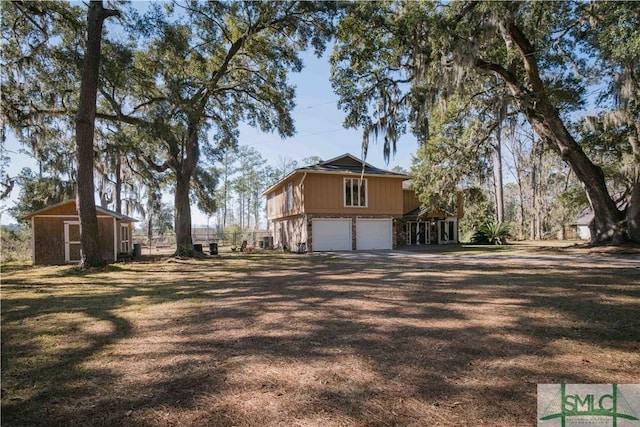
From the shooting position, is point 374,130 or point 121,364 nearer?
point 121,364

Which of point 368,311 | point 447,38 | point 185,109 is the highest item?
point 447,38

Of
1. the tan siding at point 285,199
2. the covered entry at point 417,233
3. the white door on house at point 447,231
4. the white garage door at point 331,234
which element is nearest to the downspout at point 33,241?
the tan siding at point 285,199

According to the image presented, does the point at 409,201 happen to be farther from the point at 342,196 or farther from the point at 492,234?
the point at 342,196

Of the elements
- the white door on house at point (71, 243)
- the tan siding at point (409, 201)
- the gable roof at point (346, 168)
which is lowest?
the white door on house at point (71, 243)

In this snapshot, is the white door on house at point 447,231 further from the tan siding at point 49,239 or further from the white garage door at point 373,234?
the tan siding at point 49,239

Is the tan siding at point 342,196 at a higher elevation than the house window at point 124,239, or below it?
higher

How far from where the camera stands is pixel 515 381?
285cm

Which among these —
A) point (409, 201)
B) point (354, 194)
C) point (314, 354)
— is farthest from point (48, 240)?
point (409, 201)

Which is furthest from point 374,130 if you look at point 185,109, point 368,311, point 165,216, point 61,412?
point 165,216

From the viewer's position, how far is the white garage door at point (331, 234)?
19219 mm

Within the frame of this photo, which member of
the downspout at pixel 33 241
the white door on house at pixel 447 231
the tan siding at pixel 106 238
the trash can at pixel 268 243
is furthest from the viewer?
the trash can at pixel 268 243

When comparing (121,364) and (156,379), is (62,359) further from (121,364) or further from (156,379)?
(156,379)

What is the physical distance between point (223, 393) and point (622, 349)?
12.5ft

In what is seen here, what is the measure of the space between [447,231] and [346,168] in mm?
9729
